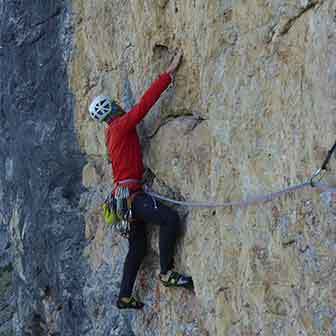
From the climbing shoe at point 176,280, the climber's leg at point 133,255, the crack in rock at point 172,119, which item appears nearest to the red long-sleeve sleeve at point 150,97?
the crack in rock at point 172,119

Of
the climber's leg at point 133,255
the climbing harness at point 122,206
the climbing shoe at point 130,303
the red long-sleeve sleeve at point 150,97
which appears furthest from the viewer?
the climbing shoe at point 130,303

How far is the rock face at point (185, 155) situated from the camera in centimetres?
466

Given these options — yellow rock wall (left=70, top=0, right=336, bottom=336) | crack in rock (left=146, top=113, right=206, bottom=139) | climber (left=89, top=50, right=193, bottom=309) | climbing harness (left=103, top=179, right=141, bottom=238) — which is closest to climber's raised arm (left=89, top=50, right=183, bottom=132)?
climber (left=89, top=50, right=193, bottom=309)

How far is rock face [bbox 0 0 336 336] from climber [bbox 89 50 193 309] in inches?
5.0

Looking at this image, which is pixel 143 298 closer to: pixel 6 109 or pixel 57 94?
pixel 57 94

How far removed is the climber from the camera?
5.97m

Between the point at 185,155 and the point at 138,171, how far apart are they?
1.87 ft

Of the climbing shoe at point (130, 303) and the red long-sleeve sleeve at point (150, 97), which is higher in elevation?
the red long-sleeve sleeve at point (150, 97)

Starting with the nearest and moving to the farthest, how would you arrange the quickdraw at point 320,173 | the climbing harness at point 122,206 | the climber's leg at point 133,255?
the quickdraw at point 320,173, the climbing harness at point 122,206, the climber's leg at point 133,255

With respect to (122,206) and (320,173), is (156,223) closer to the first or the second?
(122,206)

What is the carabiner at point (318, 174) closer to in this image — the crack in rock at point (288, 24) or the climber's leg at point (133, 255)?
the crack in rock at point (288, 24)

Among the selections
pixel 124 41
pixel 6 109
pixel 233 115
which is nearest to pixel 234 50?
pixel 233 115

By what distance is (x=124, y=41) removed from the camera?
6.89 metres

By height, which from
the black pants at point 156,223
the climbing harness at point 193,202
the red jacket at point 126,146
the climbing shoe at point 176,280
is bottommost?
the climbing shoe at point 176,280
